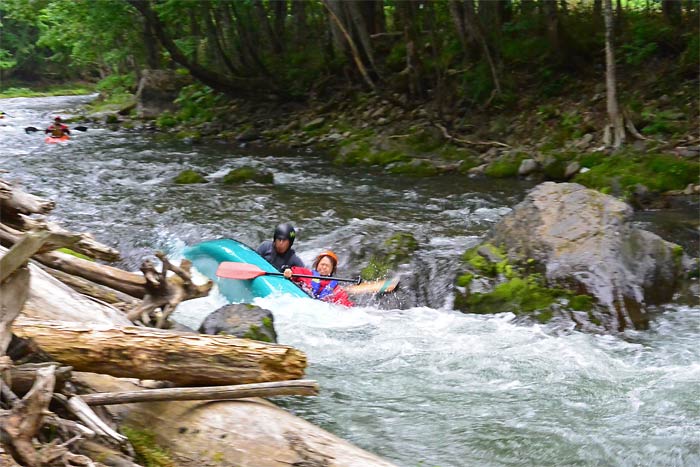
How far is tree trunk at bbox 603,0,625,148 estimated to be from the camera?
1117 cm

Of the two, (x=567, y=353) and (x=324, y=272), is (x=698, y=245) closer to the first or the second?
(x=567, y=353)

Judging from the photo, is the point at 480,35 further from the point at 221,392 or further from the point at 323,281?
the point at 221,392

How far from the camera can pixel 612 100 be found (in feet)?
37.2

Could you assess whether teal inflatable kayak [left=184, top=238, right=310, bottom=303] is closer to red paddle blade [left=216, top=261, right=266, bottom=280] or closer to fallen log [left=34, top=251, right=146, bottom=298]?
red paddle blade [left=216, top=261, right=266, bottom=280]

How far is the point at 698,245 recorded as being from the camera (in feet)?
25.5

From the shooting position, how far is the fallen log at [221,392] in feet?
10.2

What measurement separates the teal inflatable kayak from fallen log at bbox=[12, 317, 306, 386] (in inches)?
135

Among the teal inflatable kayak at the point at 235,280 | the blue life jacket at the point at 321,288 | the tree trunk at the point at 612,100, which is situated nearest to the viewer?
the teal inflatable kayak at the point at 235,280

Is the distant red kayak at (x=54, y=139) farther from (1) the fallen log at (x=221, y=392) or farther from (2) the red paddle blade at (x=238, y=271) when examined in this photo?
(1) the fallen log at (x=221, y=392)

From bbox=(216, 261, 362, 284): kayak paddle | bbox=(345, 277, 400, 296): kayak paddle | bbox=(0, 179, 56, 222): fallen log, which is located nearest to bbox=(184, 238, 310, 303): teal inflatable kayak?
bbox=(216, 261, 362, 284): kayak paddle

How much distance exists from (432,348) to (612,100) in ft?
23.4

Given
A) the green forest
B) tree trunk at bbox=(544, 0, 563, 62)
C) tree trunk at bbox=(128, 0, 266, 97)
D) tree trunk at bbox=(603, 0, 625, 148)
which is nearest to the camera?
tree trunk at bbox=(603, 0, 625, 148)

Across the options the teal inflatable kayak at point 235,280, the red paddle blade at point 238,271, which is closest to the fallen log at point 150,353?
the teal inflatable kayak at point 235,280

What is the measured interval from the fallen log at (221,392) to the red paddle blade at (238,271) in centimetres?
375
